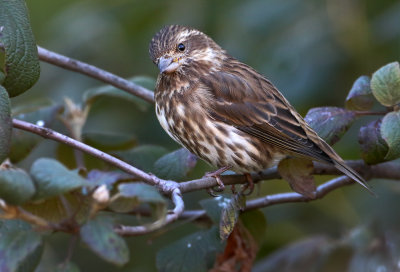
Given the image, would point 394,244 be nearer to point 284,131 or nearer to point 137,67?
point 284,131

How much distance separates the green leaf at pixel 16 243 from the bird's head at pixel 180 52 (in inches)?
67.3

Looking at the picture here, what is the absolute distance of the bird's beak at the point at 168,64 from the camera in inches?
148

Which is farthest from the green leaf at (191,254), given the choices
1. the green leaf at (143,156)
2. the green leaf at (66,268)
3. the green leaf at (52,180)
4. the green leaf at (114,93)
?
the green leaf at (52,180)

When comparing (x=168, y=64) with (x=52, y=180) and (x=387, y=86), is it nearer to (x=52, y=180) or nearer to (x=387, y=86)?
(x=387, y=86)

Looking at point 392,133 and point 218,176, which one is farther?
point 218,176

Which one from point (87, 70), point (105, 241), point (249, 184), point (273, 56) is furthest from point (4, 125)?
point (273, 56)

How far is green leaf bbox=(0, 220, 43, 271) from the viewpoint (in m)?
2.10

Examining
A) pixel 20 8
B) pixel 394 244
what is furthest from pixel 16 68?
pixel 394 244

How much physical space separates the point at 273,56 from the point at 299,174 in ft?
5.00

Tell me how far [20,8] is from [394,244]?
2.15 meters

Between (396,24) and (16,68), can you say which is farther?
(396,24)

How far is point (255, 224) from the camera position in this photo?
3.28 metres

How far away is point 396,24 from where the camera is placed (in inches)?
169

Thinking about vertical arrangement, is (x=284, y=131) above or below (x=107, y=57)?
above
